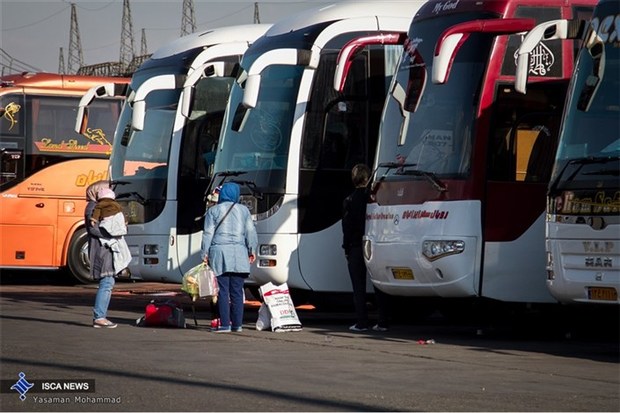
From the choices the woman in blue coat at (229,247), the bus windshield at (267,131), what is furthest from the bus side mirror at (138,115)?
the woman in blue coat at (229,247)

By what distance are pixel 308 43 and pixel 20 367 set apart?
24.5 feet

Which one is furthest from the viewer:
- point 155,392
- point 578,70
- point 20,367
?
point 578,70

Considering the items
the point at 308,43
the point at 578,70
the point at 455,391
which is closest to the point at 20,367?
the point at 455,391

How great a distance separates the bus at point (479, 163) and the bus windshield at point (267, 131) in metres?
2.50

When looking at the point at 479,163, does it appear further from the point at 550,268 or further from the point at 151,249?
the point at 151,249

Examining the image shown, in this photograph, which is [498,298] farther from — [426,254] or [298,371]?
[298,371]

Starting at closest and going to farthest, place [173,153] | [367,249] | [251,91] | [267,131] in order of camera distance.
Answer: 1. [367,249]
2. [251,91]
3. [267,131]
4. [173,153]

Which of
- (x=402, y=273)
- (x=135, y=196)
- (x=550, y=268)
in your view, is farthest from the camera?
(x=135, y=196)

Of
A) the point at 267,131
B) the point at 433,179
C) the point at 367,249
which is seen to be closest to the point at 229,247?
the point at 367,249

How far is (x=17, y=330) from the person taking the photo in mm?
15867

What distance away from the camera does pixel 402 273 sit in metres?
15.6

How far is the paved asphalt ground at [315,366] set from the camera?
32.5 feet

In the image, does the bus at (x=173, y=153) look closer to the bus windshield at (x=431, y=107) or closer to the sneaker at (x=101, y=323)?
the sneaker at (x=101, y=323)

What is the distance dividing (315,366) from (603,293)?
2780mm
